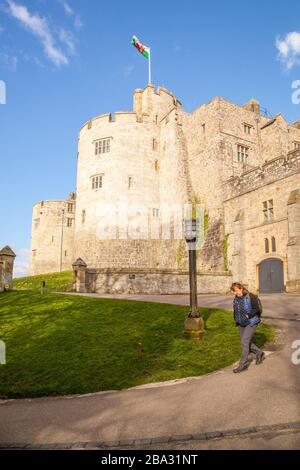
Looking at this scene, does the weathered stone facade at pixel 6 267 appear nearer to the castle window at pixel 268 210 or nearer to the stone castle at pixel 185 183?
the stone castle at pixel 185 183

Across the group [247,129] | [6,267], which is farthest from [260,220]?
[6,267]

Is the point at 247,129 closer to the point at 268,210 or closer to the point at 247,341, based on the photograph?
the point at 268,210

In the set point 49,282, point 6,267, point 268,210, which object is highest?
point 268,210

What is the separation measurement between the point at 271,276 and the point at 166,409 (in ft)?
63.0

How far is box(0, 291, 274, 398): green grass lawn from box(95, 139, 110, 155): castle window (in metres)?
23.2

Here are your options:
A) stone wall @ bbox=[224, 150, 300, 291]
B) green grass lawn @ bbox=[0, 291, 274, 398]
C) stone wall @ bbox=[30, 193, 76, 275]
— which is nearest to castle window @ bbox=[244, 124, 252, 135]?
stone wall @ bbox=[224, 150, 300, 291]

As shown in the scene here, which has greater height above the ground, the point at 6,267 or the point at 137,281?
the point at 6,267

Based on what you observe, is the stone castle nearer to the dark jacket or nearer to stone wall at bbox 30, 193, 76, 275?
stone wall at bbox 30, 193, 76, 275

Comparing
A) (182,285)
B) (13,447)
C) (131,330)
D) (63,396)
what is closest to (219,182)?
(182,285)

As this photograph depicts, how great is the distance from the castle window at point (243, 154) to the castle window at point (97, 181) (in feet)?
44.5

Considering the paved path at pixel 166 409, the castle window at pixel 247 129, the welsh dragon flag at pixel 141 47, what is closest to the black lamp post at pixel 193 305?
the paved path at pixel 166 409

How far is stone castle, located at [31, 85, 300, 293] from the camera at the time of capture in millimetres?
23578

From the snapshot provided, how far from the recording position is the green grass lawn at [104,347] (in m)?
6.84

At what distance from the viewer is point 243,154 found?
101 ft
